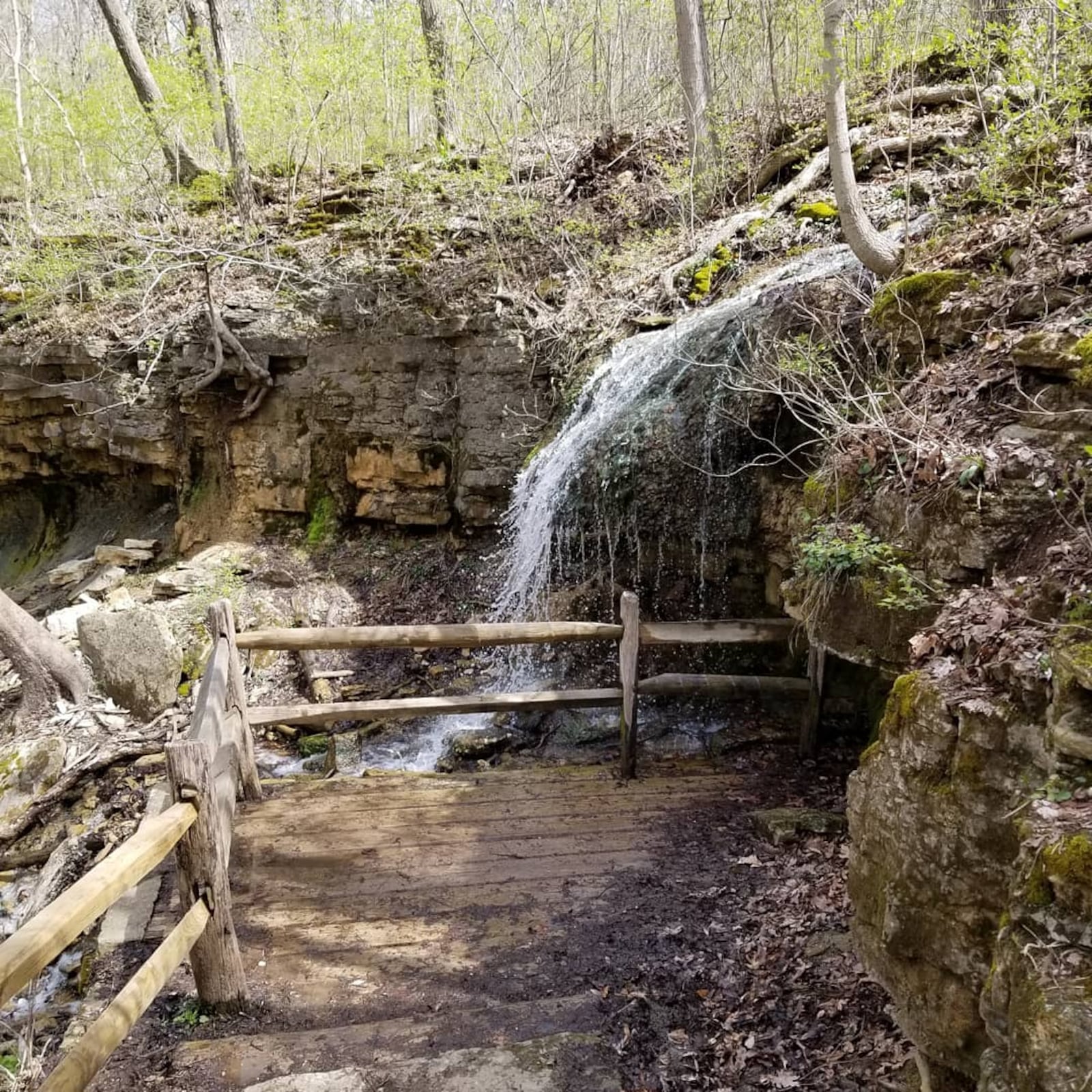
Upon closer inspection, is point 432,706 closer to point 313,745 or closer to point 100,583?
point 313,745

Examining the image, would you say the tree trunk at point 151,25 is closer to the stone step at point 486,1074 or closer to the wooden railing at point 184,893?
the wooden railing at point 184,893

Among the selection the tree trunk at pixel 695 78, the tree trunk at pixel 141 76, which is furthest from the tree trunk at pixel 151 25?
the tree trunk at pixel 695 78

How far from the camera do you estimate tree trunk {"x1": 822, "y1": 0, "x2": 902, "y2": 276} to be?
230 inches

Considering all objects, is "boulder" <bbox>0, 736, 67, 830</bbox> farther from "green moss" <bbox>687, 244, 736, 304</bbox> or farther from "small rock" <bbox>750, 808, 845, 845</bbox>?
"green moss" <bbox>687, 244, 736, 304</bbox>

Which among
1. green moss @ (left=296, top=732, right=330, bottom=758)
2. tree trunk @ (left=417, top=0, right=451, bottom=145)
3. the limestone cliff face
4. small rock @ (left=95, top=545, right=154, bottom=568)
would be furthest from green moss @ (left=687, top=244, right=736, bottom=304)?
small rock @ (left=95, top=545, right=154, bottom=568)

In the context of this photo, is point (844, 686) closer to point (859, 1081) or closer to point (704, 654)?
point (704, 654)

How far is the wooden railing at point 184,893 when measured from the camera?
222 centimetres

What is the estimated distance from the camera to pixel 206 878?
3.30 meters

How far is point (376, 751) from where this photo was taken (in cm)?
748

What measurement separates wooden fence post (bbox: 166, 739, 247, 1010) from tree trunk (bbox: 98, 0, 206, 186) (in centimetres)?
1186

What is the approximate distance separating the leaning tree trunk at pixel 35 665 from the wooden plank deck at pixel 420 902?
369 cm

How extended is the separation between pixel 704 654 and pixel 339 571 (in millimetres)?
5453

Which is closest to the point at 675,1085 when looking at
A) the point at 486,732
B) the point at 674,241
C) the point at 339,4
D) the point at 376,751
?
the point at 486,732

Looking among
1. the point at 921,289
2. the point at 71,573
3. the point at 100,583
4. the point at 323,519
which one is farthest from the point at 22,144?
the point at 921,289
